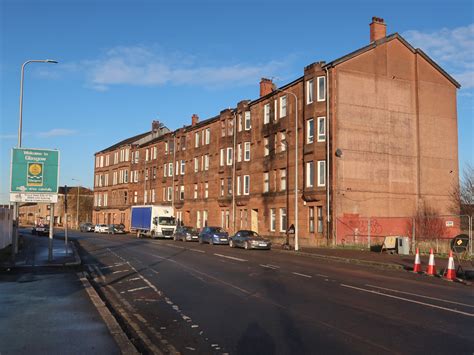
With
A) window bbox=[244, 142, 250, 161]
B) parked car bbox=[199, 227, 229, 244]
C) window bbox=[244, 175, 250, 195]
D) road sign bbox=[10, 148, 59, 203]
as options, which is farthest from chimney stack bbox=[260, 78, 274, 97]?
road sign bbox=[10, 148, 59, 203]

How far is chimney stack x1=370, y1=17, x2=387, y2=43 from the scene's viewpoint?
39312 mm

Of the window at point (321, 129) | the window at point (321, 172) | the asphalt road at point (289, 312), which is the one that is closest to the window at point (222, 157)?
the window at point (321, 129)

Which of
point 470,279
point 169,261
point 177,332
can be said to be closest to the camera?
point 177,332

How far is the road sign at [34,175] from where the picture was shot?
19172 mm

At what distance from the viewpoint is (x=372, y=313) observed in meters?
9.83

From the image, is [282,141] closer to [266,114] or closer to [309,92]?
[266,114]

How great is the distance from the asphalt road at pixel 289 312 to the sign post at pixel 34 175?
15.5 feet

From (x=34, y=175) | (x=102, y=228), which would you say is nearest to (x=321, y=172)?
(x=34, y=175)

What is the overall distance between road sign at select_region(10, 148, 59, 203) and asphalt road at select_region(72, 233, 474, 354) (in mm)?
4714

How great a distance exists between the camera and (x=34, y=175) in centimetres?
1944

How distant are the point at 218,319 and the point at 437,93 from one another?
123 ft

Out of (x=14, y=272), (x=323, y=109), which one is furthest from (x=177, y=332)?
(x=323, y=109)

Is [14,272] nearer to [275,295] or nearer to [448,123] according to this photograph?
[275,295]

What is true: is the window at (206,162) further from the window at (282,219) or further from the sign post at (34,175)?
the sign post at (34,175)
